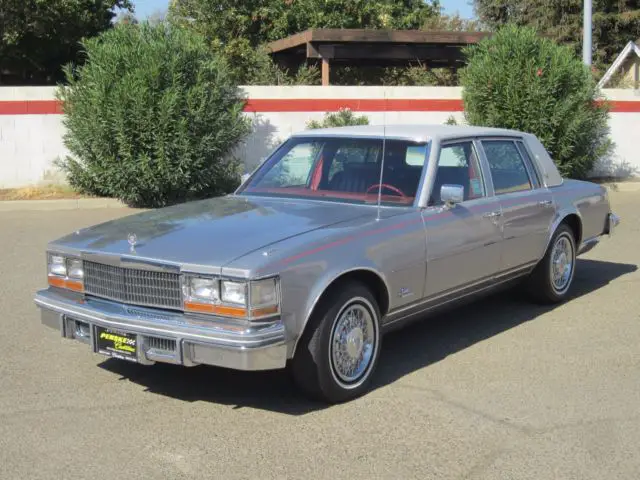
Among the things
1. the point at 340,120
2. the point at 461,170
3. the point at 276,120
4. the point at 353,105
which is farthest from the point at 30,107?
the point at 461,170

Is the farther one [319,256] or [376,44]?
[376,44]

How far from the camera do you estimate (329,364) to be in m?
4.88

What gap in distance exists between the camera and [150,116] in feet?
45.2

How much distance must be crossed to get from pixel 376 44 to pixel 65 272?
16389 mm

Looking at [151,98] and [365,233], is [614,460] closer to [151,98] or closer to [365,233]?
[365,233]

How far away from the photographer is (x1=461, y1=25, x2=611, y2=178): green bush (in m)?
15.8

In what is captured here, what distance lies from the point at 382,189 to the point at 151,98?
8.76 metres

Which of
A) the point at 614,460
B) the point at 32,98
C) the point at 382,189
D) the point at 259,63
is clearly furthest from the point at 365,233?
the point at 259,63

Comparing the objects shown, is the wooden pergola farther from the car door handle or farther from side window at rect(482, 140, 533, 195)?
the car door handle

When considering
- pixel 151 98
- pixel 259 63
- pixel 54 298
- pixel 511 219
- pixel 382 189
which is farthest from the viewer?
pixel 259 63

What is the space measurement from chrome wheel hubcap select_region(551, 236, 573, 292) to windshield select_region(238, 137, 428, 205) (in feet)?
6.45

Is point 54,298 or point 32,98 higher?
point 32,98

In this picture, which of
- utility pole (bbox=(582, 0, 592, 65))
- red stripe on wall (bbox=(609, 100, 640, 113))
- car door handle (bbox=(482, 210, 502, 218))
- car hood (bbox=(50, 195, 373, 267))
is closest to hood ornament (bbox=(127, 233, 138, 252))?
car hood (bbox=(50, 195, 373, 267))

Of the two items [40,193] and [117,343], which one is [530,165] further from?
[40,193]
